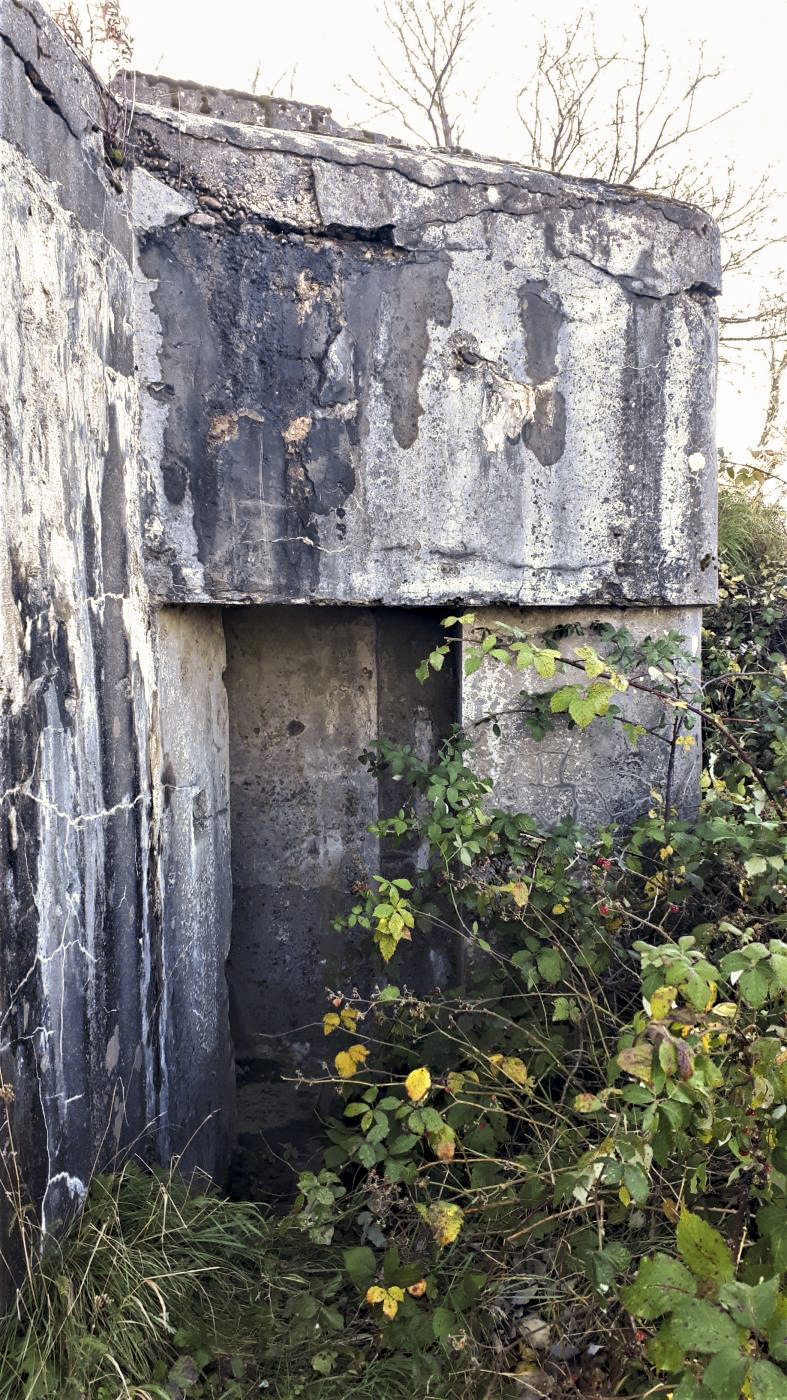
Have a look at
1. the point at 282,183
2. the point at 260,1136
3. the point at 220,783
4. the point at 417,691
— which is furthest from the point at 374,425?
the point at 260,1136

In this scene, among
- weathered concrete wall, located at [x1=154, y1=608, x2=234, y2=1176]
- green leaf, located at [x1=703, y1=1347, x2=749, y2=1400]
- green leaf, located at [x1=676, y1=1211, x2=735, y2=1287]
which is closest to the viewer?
green leaf, located at [x1=703, y1=1347, x2=749, y2=1400]

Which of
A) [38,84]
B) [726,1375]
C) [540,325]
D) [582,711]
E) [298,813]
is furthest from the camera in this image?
[298,813]

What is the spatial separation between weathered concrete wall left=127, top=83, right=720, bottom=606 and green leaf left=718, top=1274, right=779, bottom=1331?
5.81 feet

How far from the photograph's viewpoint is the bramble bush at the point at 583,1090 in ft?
5.18

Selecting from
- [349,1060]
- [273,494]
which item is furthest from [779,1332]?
[273,494]

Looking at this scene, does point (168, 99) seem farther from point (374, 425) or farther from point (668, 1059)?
point (668, 1059)

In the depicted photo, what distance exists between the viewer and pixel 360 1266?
216 cm

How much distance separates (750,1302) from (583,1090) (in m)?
1.21

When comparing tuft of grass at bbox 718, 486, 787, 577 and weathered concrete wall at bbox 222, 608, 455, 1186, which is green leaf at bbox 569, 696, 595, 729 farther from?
tuft of grass at bbox 718, 486, 787, 577

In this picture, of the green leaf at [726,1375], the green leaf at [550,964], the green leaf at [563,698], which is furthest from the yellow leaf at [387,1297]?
the green leaf at [563,698]

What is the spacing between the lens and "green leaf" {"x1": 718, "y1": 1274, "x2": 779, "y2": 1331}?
1255 mm

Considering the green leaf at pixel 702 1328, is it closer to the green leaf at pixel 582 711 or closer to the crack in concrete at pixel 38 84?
the green leaf at pixel 582 711

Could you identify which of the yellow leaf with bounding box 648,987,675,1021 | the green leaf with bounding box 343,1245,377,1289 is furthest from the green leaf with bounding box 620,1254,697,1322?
the green leaf with bounding box 343,1245,377,1289

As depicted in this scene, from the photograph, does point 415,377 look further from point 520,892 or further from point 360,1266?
point 360,1266
